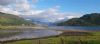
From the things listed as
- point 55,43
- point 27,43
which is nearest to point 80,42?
point 55,43

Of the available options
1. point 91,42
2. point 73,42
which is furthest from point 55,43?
point 91,42

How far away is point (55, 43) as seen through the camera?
202 feet

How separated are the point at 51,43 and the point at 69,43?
4.60 meters

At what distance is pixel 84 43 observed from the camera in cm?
6006

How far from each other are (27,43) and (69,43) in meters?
11.1

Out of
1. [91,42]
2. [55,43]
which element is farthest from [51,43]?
[91,42]

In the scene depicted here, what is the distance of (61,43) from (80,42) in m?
4.86

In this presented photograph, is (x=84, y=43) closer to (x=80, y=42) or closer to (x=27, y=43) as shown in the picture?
(x=80, y=42)

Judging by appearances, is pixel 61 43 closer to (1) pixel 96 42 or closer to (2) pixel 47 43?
(2) pixel 47 43

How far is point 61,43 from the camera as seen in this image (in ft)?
199

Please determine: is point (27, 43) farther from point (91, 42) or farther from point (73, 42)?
point (91, 42)

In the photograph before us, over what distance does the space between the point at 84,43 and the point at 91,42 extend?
287 centimetres

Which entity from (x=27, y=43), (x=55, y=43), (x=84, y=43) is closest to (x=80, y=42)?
(x=84, y=43)

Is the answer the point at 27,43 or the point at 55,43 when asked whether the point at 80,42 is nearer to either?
the point at 55,43
